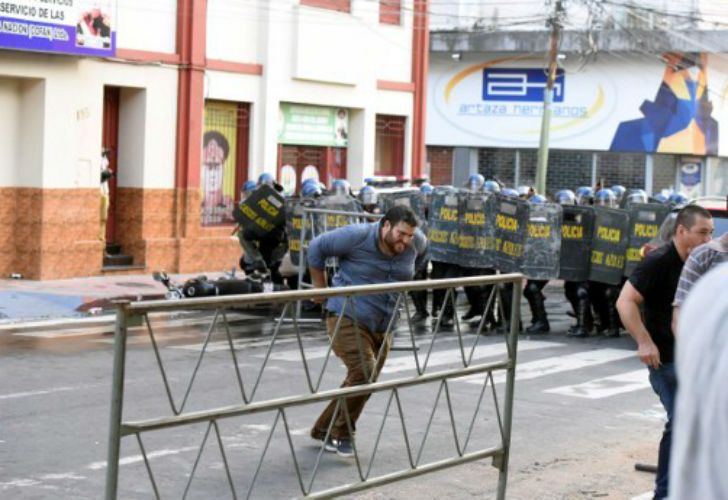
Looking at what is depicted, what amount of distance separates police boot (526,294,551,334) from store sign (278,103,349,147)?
9865mm

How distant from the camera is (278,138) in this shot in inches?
1039

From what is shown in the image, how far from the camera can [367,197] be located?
63.6ft

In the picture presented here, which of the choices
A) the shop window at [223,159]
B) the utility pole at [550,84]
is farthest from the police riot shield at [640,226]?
the utility pole at [550,84]

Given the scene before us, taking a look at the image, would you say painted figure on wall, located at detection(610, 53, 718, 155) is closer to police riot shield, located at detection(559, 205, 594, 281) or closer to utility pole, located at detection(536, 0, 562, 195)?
utility pole, located at detection(536, 0, 562, 195)

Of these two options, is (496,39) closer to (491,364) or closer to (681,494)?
(491,364)

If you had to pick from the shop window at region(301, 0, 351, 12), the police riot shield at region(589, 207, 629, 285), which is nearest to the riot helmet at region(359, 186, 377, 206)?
the police riot shield at region(589, 207, 629, 285)

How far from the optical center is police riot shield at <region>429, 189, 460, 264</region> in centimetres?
1861

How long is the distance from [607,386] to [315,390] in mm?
7361

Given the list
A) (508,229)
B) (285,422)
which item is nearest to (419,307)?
(285,422)

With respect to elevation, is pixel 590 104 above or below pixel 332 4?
below

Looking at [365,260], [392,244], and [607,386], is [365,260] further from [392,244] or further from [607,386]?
[607,386]

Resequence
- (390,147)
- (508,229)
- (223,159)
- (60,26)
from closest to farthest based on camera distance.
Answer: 1. (508,229)
2. (60,26)
3. (223,159)
4. (390,147)

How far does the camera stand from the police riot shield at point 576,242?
1766 centimetres

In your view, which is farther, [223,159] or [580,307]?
[223,159]
